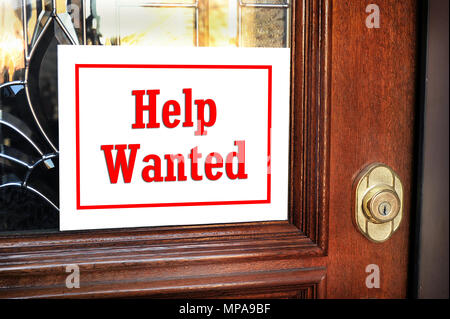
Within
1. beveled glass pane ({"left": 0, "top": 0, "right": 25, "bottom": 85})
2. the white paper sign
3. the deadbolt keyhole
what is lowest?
the deadbolt keyhole

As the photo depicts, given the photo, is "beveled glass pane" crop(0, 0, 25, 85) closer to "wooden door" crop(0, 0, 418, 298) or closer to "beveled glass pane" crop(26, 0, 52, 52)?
"beveled glass pane" crop(26, 0, 52, 52)

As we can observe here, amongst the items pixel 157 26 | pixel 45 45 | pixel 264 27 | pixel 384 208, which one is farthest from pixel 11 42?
pixel 384 208

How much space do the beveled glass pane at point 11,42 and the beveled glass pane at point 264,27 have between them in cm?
35

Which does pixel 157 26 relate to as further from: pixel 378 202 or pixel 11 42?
pixel 378 202

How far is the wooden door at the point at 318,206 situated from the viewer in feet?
2.06

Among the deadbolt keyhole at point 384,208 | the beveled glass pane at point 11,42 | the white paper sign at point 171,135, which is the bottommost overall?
the deadbolt keyhole at point 384,208

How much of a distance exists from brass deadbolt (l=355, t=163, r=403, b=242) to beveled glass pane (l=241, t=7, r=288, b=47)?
0.91ft

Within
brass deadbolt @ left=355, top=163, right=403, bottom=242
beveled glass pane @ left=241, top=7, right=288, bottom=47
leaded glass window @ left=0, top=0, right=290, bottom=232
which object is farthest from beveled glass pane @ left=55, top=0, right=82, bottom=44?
brass deadbolt @ left=355, top=163, right=403, bottom=242

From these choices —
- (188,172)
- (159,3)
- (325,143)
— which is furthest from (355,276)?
(159,3)

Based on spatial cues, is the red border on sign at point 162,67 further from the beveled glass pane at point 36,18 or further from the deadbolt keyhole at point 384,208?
the deadbolt keyhole at point 384,208

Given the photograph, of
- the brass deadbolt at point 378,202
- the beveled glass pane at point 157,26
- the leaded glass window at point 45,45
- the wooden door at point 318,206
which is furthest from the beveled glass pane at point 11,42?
the brass deadbolt at point 378,202

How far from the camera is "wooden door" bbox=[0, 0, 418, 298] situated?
63 cm

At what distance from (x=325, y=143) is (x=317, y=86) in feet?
0.32
